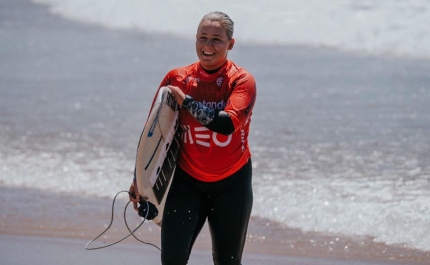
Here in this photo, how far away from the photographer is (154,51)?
537 inches

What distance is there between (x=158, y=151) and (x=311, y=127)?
5.24 m

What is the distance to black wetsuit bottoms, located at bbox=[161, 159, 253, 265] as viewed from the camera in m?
3.63

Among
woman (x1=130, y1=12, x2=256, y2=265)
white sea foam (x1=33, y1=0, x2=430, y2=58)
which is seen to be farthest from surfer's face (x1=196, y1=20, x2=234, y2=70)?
white sea foam (x1=33, y1=0, x2=430, y2=58)

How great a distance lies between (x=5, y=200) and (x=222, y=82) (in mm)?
3414

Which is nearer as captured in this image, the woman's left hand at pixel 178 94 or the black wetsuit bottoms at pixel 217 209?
the woman's left hand at pixel 178 94

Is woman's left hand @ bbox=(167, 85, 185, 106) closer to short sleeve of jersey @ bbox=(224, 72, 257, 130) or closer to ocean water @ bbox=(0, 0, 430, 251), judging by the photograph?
short sleeve of jersey @ bbox=(224, 72, 257, 130)

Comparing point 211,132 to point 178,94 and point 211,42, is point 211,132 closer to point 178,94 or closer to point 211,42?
point 178,94

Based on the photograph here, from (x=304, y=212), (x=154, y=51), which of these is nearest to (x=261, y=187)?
(x=304, y=212)

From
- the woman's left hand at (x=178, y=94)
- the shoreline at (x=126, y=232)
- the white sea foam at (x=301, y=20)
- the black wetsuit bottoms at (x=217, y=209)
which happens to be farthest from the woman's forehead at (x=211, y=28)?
the white sea foam at (x=301, y=20)

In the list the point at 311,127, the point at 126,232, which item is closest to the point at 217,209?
the point at 126,232

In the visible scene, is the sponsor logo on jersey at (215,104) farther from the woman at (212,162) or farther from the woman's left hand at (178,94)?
the woman's left hand at (178,94)

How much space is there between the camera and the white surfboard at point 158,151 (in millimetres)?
3622

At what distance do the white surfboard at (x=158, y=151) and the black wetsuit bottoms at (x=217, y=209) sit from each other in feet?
0.26

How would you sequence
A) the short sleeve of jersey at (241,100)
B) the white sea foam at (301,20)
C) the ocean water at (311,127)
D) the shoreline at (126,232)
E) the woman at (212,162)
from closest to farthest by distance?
the short sleeve of jersey at (241,100) → the woman at (212,162) → the shoreline at (126,232) → the ocean water at (311,127) → the white sea foam at (301,20)
